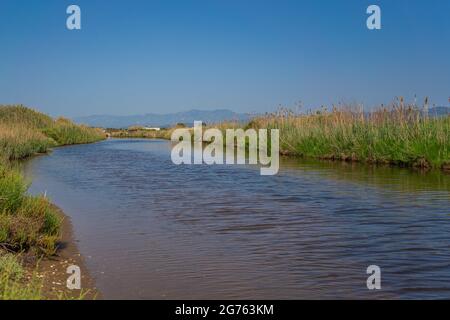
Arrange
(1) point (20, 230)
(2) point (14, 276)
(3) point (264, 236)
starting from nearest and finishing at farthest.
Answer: (2) point (14, 276) → (1) point (20, 230) → (3) point (264, 236)

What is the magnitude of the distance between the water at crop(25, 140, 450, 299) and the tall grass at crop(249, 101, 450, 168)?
2787 mm

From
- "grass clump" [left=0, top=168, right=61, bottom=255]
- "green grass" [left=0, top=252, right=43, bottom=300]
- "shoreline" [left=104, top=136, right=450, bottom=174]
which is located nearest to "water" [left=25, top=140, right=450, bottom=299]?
"grass clump" [left=0, top=168, right=61, bottom=255]

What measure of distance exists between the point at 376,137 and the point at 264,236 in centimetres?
1357

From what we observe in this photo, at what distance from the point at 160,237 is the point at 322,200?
14.5 ft

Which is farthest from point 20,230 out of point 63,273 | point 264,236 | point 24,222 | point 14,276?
point 264,236

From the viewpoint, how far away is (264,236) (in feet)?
26.0

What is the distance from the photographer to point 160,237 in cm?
802

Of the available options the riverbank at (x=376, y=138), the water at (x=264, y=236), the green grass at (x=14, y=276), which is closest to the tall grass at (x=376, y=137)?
the riverbank at (x=376, y=138)

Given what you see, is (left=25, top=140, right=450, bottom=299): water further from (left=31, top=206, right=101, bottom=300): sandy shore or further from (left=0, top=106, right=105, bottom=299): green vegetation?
(left=0, top=106, right=105, bottom=299): green vegetation

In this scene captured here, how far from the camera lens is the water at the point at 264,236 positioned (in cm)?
563

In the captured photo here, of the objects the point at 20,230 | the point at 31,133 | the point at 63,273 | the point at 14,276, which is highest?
the point at 31,133

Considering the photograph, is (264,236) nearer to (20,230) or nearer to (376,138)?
(20,230)
